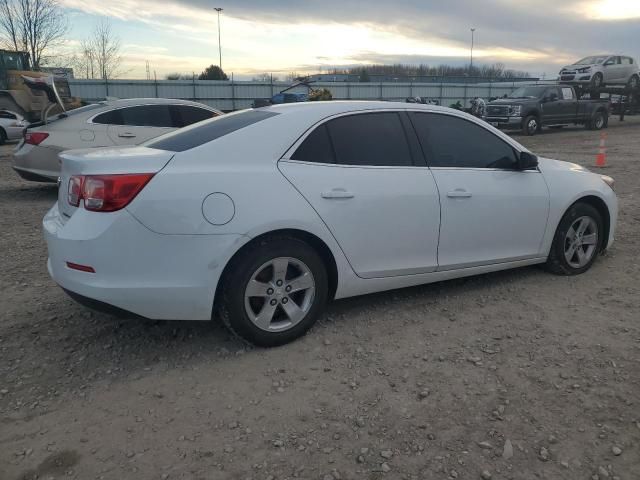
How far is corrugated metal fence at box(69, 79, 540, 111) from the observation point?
32.3m

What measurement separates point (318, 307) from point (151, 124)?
5906 millimetres

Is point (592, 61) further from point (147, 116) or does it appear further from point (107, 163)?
point (107, 163)

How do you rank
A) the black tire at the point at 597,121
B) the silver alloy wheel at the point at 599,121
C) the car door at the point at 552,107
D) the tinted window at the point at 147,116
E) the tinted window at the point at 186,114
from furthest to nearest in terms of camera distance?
the silver alloy wheel at the point at 599,121 → the black tire at the point at 597,121 → the car door at the point at 552,107 → the tinted window at the point at 186,114 → the tinted window at the point at 147,116

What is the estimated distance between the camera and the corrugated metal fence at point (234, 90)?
32.3 meters

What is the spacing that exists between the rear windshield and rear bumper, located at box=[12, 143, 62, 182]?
4938 millimetres

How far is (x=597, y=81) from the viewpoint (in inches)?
991

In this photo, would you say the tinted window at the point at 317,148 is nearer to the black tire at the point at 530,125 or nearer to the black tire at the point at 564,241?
the black tire at the point at 564,241

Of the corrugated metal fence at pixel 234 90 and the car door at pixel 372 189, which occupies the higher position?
the corrugated metal fence at pixel 234 90

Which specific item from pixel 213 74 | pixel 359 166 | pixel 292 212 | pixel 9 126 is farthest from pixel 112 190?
pixel 213 74

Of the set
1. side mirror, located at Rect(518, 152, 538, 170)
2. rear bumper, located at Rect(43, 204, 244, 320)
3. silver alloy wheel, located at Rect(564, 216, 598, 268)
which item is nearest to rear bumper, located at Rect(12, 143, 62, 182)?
rear bumper, located at Rect(43, 204, 244, 320)

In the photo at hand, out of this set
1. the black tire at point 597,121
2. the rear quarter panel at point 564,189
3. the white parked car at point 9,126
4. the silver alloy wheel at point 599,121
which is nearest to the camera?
the rear quarter panel at point 564,189

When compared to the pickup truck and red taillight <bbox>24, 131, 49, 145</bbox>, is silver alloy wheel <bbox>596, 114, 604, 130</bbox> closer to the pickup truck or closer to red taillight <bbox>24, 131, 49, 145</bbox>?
the pickup truck

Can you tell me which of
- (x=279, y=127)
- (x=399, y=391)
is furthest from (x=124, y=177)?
(x=399, y=391)

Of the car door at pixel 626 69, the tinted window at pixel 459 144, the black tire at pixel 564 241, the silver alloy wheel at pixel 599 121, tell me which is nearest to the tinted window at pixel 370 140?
the tinted window at pixel 459 144
